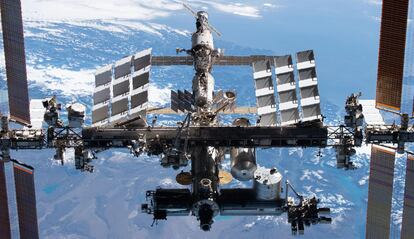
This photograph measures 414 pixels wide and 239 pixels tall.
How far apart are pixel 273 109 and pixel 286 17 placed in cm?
13954

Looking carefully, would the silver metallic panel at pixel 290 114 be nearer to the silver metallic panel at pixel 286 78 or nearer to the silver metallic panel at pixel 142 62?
the silver metallic panel at pixel 286 78

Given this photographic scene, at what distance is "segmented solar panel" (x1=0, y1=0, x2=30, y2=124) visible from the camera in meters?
21.5

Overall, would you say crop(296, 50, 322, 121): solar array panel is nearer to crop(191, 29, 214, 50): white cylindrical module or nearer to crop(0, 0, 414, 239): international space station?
crop(0, 0, 414, 239): international space station

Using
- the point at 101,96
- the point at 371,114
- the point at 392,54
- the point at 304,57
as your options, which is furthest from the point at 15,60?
the point at 392,54

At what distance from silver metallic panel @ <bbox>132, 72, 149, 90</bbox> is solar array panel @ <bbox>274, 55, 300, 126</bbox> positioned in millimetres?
5167

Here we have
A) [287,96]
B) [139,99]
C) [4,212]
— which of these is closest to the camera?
[139,99]

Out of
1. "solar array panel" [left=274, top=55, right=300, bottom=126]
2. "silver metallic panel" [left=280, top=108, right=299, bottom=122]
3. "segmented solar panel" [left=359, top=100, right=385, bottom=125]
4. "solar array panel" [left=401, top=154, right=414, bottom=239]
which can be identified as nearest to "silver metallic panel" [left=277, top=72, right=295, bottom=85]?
"solar array panel" [left=274, top=55, right=300, bottom=126]

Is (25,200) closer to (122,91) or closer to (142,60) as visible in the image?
(122,91)

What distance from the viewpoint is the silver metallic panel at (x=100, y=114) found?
2122 cm

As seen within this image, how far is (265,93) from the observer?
72.5 ft

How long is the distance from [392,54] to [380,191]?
5679 millimetres

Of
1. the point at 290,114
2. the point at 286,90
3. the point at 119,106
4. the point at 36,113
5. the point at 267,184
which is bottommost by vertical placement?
the point at 267,184

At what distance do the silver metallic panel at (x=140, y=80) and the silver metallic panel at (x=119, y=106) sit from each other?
720mm

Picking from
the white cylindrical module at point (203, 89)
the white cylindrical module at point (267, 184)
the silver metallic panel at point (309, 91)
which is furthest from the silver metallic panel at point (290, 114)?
the white cylindrical module at point (203, 89)
